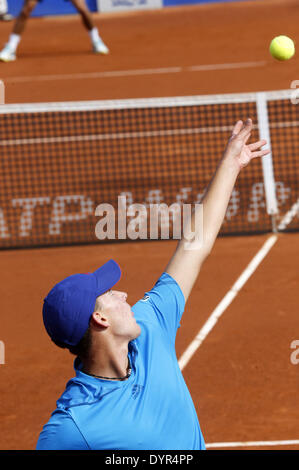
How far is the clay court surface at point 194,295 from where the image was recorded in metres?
5.62

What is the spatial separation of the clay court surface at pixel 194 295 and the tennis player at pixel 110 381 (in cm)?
259

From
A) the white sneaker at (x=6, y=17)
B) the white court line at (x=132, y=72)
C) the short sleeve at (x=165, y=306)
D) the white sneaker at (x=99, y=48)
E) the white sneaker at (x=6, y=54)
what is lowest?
the short sleeve at (x=165, y=306)

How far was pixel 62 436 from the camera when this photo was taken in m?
2.47

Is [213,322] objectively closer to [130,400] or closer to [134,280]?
[134,280]

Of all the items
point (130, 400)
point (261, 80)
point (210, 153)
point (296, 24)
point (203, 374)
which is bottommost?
point (203, 374)

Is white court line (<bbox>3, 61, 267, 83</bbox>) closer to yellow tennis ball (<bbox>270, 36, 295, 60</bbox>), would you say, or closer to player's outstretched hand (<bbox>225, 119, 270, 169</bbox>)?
yellow tennis ball (<bbox>270, 36, 295, 60</bbox>)

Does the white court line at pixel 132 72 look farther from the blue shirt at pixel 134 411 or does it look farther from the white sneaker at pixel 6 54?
the blue shirt at pixel 134 411

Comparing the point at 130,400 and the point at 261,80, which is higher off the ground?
the point at 261,80

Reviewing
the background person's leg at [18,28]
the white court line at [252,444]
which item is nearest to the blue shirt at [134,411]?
the white court line at [252,444]

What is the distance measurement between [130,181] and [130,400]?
8.84 m

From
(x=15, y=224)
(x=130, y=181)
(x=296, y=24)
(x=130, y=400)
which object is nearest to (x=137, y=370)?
(x=130, y=400)

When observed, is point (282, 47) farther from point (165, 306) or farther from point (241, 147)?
point (165, 306)

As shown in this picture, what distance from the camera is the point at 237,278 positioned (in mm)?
7992

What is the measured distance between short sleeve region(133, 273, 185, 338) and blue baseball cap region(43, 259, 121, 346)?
45 cm
